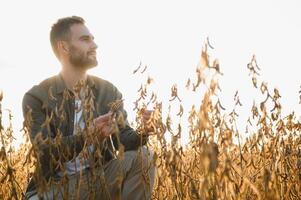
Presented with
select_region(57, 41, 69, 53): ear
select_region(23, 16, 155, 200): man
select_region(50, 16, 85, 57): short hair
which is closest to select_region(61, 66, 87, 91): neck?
select_region(23, 16, 155, 200): man

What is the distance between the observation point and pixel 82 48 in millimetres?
3572

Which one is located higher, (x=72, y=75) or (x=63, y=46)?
(x=63, y=46)

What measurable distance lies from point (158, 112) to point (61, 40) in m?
2.42

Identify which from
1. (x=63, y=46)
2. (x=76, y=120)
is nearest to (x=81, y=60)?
(x=63, y=46)

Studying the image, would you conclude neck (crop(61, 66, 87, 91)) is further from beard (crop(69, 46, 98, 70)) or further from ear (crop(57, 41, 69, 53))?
ear (crop(57, 41, 69, 53))

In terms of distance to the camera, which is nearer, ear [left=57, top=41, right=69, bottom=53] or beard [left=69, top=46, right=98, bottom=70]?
beard [left=69, top=46, right=98, bottom=70]

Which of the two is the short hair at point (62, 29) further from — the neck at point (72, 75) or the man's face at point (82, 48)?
the neck at point (72, 75)

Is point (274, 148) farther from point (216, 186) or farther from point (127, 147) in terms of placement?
point (127, 147)

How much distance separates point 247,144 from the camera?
6.70 ft

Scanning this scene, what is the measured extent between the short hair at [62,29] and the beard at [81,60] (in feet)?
0.84

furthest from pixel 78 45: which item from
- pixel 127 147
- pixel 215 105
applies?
pixel 215 105

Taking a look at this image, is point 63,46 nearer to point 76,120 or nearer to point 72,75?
point 72,75

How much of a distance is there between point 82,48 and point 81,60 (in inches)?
7.2

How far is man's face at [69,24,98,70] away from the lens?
3.41 m
